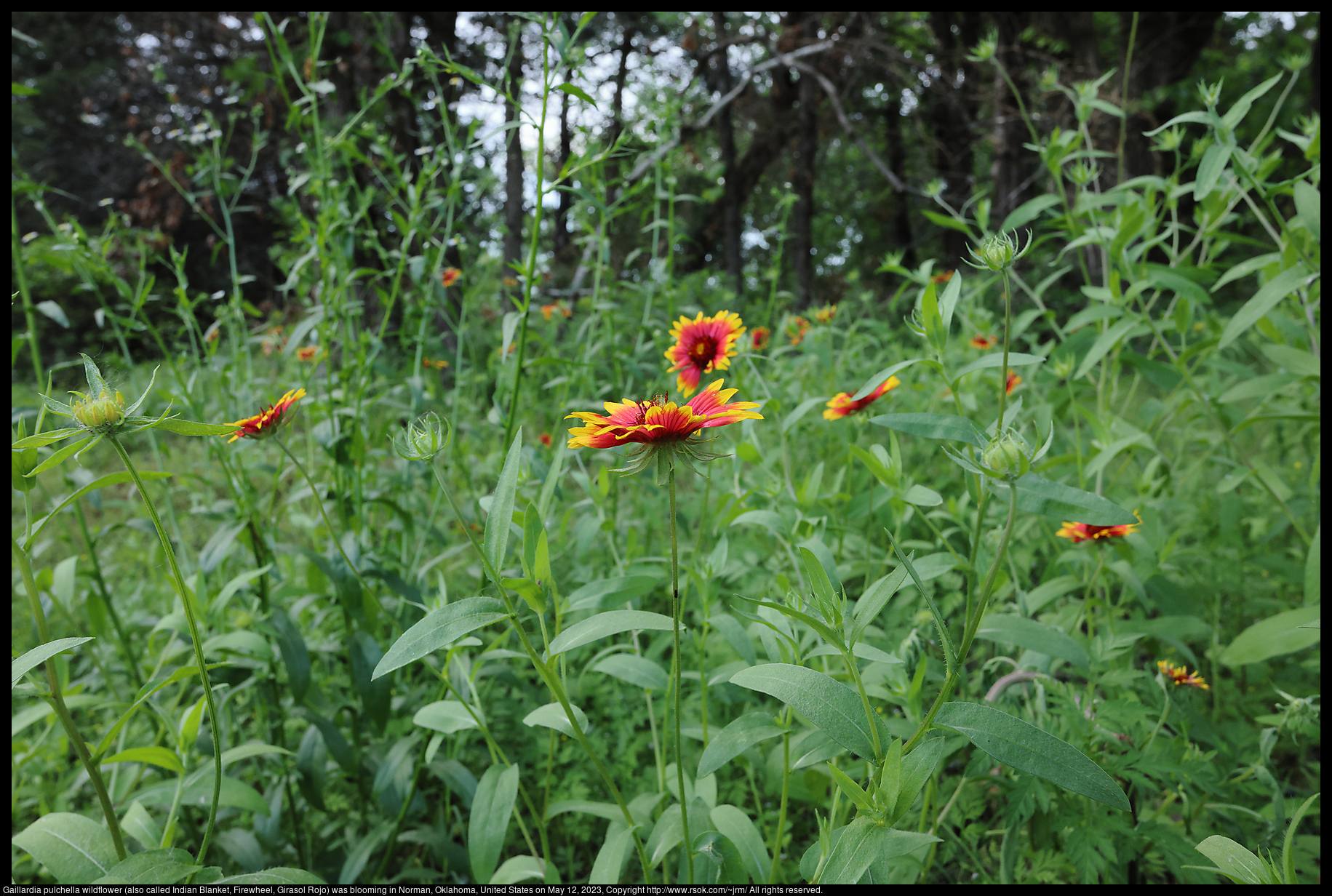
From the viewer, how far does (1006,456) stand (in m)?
0.55

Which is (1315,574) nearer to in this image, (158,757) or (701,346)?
(701,346)

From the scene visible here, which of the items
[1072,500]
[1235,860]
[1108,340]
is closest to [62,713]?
[1072,500]

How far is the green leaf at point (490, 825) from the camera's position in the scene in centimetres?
77

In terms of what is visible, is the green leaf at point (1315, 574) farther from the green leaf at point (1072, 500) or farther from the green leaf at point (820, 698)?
the green leaf at point (820, 698)

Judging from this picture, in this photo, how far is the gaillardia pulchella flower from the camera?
0.59 m

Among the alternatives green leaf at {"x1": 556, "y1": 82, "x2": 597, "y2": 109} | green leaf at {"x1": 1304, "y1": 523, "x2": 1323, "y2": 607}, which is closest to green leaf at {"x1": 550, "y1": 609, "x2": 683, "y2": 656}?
green leaf at {"x1": 556, "y1": 82, "x2": 597, "y2": 109}

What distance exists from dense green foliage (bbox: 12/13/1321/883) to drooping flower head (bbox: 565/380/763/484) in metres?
0.02

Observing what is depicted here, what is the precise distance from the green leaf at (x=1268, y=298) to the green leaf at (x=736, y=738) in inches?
36.1

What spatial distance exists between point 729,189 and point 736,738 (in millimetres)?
5423

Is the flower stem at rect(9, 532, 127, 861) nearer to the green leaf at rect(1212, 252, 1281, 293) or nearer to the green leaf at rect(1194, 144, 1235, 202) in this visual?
the green leaf at rect(1194, 144, 1235, 202)

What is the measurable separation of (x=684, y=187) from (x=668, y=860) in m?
6.44

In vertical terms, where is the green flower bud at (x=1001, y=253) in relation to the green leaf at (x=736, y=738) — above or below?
above

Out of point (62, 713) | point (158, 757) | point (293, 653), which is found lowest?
point (293, 653)

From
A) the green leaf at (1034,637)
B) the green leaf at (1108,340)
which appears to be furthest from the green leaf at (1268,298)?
the green leaf at (1034,637)
